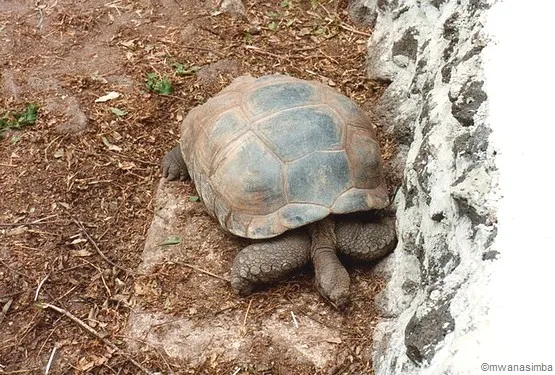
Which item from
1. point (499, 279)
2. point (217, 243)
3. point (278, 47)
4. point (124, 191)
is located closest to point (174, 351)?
point (217, 243)

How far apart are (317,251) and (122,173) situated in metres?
1.54

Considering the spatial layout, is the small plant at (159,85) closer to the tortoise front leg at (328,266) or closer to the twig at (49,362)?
the tortoise front leg at (328,266)

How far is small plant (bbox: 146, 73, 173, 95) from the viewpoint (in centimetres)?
482

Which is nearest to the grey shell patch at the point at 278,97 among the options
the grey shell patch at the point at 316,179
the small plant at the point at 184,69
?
the grey shell patch at the point at 316,179

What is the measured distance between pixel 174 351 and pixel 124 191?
1.29 m

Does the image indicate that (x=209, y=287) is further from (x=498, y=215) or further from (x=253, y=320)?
(x=498, y=215)

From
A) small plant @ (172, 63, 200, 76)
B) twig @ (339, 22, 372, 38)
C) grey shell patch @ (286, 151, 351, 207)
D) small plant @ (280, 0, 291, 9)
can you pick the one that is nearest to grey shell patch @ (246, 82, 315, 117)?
grey shell patch @ (286, 151, 351, 207)

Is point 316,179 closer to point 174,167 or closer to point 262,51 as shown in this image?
point 174,167

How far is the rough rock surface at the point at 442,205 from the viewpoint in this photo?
2.23m

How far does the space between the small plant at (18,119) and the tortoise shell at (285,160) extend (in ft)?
4.90

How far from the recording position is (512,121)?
2.40 m

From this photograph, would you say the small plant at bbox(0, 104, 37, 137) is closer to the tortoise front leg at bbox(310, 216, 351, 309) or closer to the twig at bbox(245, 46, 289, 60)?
the twig at bbox(245, 46, 289, 60)

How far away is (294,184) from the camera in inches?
133

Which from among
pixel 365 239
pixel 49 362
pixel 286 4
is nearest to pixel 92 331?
pixel 49 362
